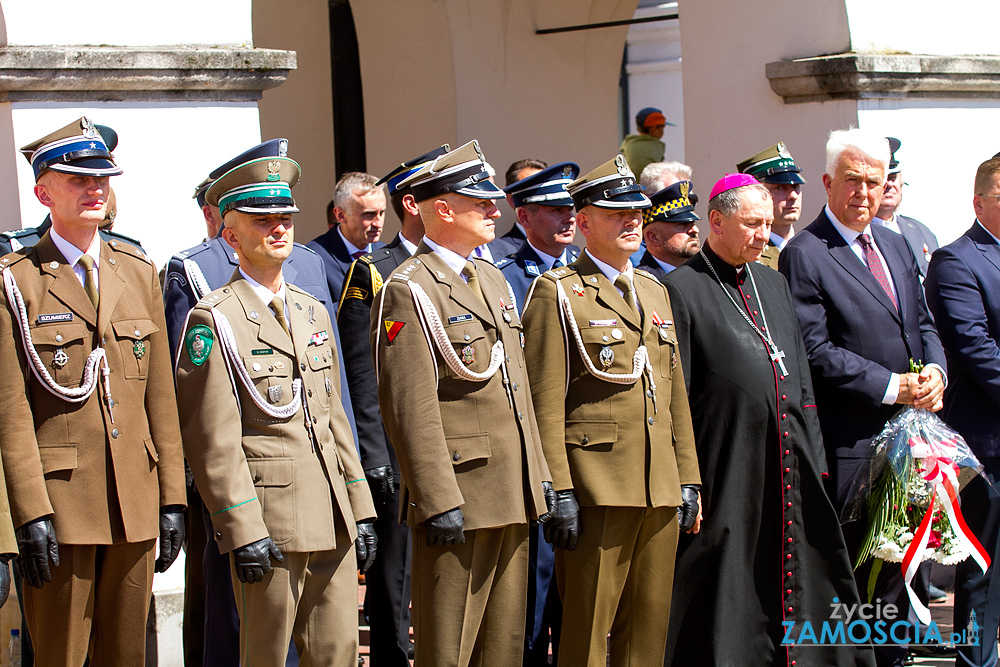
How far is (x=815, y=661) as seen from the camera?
480 centimetres

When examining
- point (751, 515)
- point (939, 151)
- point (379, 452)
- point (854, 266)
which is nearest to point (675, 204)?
point (854, 266)

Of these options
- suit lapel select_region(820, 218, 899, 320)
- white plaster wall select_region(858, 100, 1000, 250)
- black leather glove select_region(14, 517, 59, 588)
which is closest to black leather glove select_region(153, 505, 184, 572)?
black leather glove select_region(14, 517, 59, 588)

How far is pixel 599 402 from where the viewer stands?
4.48m

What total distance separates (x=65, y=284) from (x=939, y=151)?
16.9 feet

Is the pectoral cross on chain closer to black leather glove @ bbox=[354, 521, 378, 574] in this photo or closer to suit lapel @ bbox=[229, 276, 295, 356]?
black leather glove @ bbox=[354, 521, 378, 574]

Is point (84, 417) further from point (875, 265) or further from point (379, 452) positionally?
point (875, 265)

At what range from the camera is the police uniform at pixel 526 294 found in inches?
206

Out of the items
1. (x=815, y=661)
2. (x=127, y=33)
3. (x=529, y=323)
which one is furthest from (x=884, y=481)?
(x=127, y=33)

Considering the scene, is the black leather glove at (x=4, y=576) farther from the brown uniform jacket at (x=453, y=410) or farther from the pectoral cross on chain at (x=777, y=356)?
the pectoral cross on chain at (x=777, y=356)

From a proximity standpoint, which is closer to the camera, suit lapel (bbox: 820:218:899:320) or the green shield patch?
the green shield patch

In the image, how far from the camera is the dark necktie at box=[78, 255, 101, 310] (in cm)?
395

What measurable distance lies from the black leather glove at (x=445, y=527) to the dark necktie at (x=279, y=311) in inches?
29.1

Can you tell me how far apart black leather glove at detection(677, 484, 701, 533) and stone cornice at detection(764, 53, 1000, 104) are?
3232 millimetres

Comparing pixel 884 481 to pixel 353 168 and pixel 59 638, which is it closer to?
pixel 59 638
